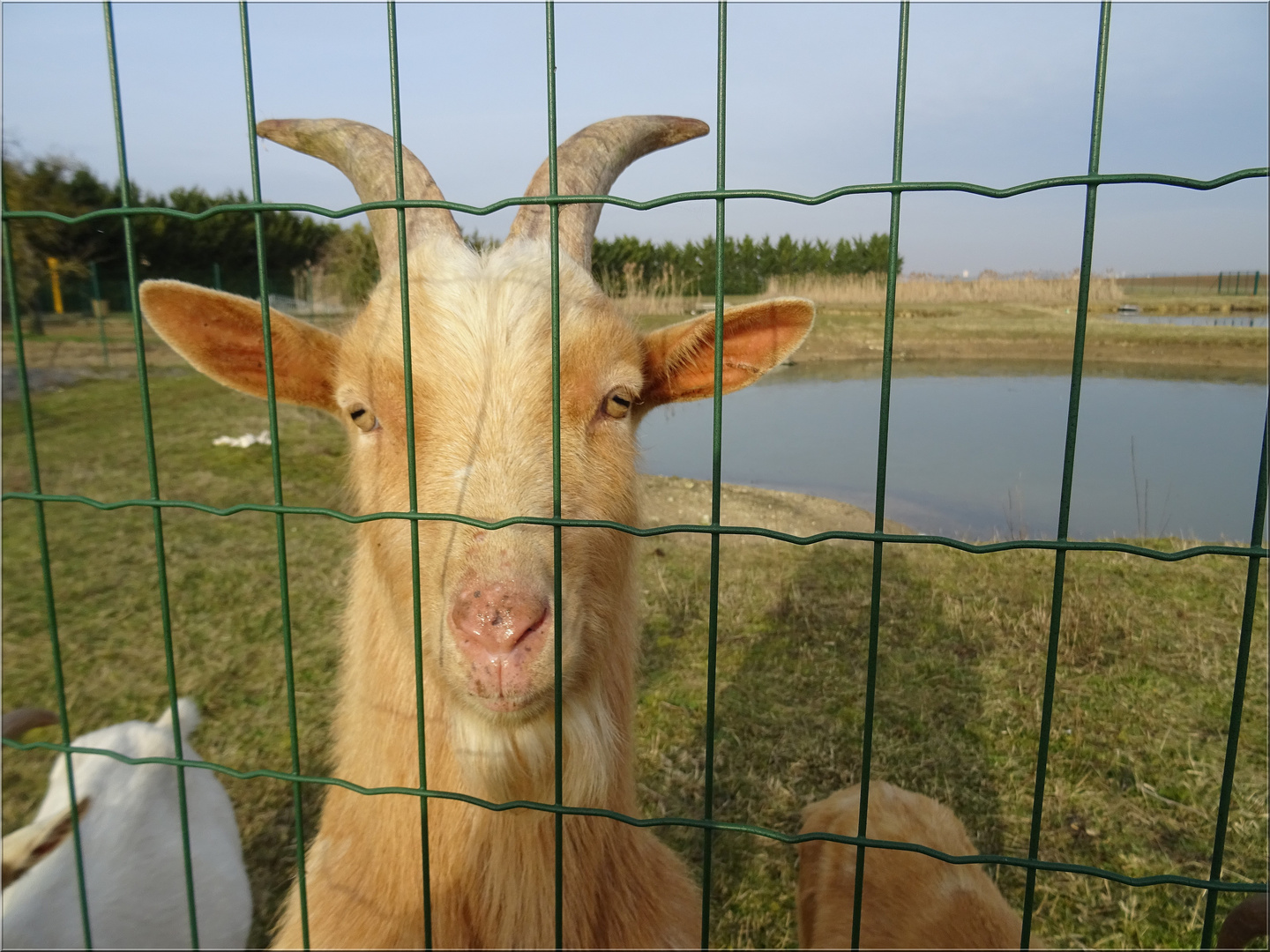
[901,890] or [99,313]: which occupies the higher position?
[99,313]

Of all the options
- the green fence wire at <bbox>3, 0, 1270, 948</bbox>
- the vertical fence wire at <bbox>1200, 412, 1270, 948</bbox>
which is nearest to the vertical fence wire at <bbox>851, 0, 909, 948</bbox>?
the green fence wire at <bbox>3, 0, 1270, 948</bbox>

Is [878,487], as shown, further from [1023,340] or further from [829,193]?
[1023,340]

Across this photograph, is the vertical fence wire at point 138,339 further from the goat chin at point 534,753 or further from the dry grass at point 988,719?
the dry grass at point 988,719

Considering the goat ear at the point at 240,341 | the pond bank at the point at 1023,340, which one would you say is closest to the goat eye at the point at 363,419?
the goat ear at the point at 240,341

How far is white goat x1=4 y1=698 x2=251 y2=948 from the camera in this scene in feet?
8.70

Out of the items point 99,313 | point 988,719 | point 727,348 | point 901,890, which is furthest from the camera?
point 99,313

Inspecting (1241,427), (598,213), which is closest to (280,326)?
(598,213)

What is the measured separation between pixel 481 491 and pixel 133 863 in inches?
102

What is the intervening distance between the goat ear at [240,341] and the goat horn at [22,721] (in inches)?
53.4

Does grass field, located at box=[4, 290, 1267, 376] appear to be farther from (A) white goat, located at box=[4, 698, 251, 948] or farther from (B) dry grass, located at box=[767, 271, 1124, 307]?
(A) white goat, located at box=[4, 698, 251, 948]

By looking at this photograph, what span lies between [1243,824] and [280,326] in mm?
4672

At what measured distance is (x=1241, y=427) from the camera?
28.7ft

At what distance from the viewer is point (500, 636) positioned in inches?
57.1

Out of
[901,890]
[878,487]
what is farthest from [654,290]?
[901,890]
